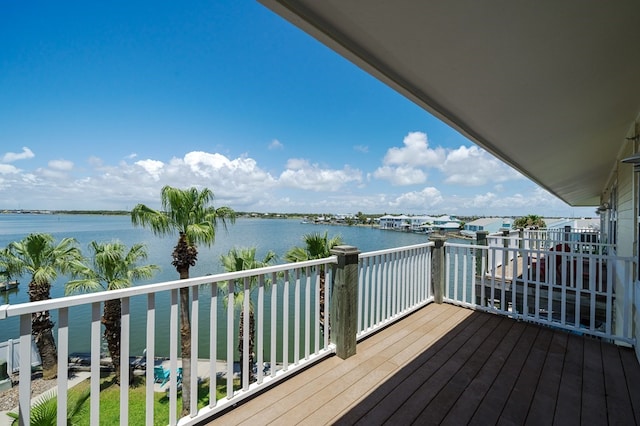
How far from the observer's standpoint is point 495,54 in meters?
1.77

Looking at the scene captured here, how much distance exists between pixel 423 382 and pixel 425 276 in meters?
1.97

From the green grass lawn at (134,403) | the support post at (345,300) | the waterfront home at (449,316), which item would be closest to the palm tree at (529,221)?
the waterfront home at (449,316)

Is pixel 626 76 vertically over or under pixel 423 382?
over

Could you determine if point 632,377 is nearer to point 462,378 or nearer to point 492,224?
point 462,378

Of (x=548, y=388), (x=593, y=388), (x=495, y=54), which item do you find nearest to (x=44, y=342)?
(x=548, y=388)

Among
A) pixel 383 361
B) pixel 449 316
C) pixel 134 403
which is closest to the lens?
pixel 383 361

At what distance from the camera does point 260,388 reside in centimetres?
214

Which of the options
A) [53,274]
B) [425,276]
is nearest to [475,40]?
[425,276]

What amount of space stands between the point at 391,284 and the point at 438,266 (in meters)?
1.08

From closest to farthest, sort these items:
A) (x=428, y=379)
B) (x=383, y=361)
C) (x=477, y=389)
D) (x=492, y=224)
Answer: (x=477, y=389) → (x=428, y=379) → (x=383, y=361) → (x=492, y=224)

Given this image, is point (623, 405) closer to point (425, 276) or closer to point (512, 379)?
point (512, 379)

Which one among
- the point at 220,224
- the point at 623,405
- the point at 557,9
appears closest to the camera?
the point at 557,9

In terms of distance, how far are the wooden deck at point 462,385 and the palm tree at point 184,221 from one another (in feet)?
21.9

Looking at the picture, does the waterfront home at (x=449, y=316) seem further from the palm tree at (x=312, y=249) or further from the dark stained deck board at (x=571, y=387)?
the palm tree at (x=312, y=249)
